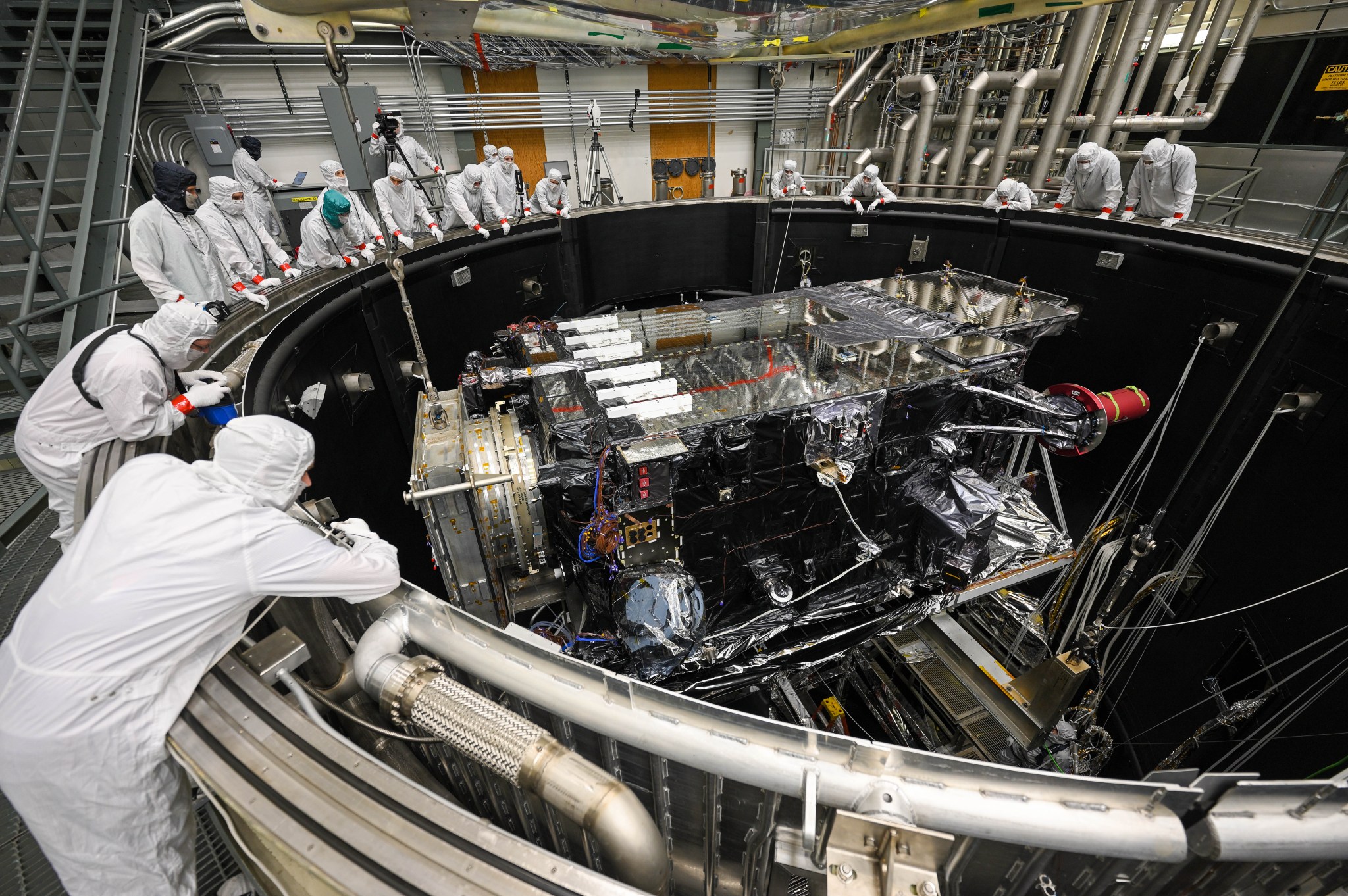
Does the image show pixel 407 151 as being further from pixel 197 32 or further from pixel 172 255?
pixel 172 255

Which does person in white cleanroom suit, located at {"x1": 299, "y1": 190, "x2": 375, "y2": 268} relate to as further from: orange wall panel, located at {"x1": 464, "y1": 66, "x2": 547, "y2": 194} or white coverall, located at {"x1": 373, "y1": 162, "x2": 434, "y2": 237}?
orange wall panel, located at {"x1": 464, "y1": 66, "x2": 547, "y2": 194}

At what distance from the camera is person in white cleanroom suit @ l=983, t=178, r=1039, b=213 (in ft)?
15.7

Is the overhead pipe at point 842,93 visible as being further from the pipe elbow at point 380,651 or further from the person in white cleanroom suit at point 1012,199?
the pipe elbow at point 380,651

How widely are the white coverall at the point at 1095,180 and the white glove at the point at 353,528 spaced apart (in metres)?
5.68

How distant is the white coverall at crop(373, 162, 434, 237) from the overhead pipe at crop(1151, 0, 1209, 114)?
7.56 m

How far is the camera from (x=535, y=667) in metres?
1.10

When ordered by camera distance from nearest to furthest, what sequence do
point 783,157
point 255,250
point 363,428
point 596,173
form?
point 363,428, point 255,250, point 596,173, point 783,157

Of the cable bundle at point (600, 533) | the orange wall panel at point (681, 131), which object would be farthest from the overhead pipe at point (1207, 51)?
the cable bundle at point (600, 533)

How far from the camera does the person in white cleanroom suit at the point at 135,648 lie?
3.64 ft

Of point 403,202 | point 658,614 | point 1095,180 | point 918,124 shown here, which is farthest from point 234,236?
point 918,124

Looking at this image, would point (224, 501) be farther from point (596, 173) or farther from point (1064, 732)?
point (596, 173)

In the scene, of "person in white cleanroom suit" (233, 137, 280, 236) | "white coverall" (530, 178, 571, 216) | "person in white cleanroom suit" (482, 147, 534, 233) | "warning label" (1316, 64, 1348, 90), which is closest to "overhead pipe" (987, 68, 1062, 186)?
"warning label" (1316, 64, 1348, 90)

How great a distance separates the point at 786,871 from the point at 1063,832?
61cm

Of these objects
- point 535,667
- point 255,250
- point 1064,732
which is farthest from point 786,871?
point 255,250
